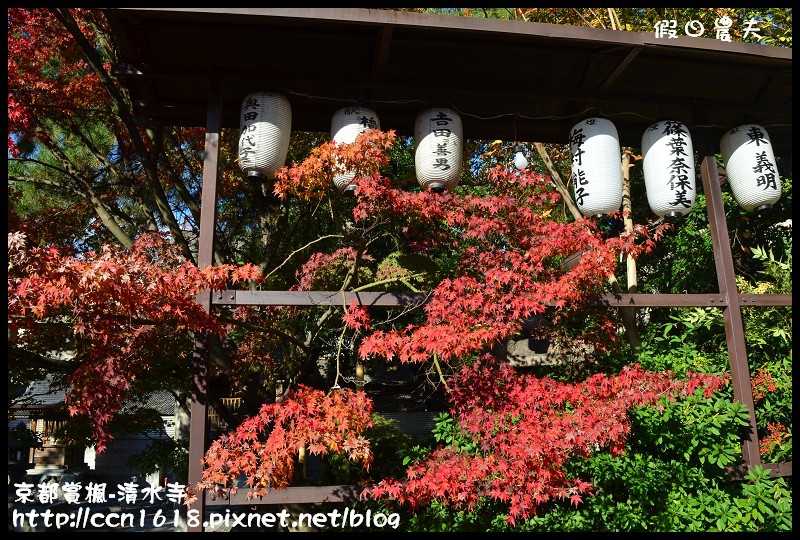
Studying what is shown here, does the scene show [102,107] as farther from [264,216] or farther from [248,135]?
[248,135]

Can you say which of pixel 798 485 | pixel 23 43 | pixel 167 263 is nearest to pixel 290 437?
pixel 167 263

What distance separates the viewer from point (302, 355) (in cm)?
714

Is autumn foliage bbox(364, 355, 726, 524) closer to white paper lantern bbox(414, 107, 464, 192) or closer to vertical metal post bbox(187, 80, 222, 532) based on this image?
vertical metal post bbox(187, 80, 222, 532)

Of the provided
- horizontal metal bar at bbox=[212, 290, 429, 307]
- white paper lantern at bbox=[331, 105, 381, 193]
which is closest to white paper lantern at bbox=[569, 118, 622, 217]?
horizontal metal bar at bbox=[212, 290, 429, 307]

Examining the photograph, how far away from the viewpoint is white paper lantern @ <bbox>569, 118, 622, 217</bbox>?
493 centimetres

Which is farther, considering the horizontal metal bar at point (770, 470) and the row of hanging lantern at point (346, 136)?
the horizontal metal bar at point (770, 470)

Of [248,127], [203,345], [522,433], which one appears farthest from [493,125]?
[203,345]

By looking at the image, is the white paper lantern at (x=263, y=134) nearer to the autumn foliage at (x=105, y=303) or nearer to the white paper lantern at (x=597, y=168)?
the autumn foliage at (x=105, y=303)

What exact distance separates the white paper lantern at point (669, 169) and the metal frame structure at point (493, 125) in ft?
1.53

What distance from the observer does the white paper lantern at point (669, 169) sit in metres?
5.02

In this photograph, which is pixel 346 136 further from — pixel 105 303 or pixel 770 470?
pixel 770 470

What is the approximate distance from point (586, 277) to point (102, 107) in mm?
7480

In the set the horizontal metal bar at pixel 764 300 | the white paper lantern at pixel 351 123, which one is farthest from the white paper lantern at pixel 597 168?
the white paper lantern at pixel 351 123

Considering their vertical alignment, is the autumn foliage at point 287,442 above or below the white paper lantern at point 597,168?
below
